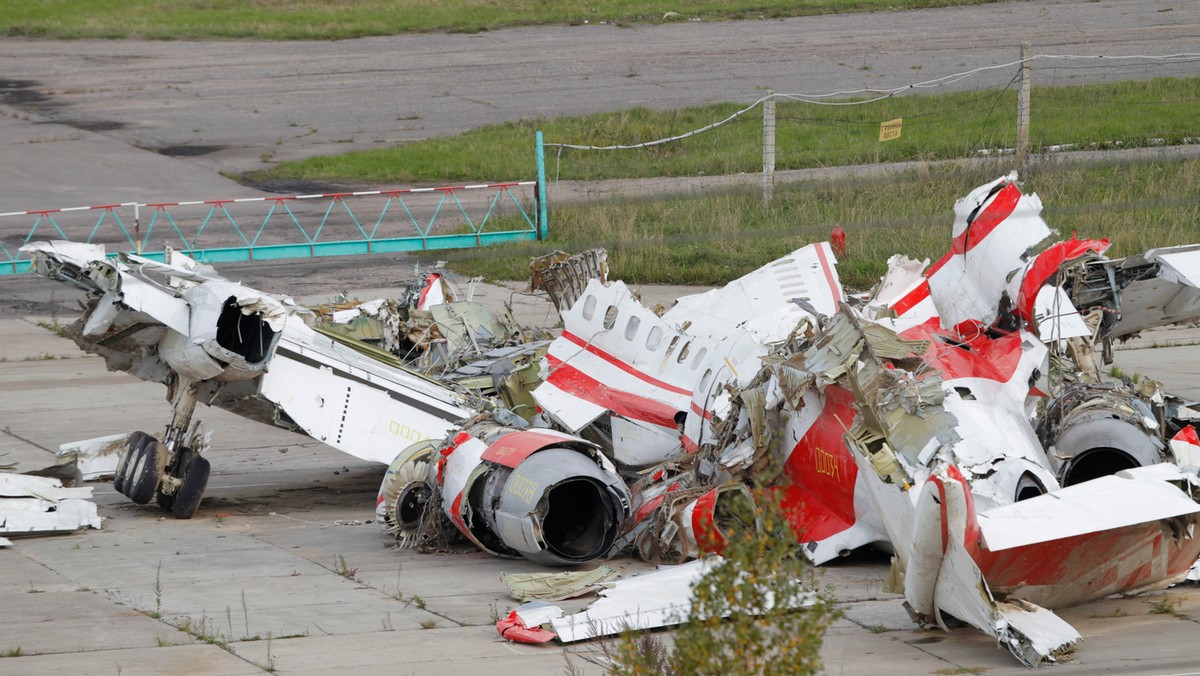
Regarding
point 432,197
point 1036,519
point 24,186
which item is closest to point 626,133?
point 432,197

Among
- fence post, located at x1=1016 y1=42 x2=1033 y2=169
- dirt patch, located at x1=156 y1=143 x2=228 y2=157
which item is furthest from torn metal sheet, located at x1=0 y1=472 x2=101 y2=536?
dirt patch, located at x1=156 y1=143 x2=228 y2=157

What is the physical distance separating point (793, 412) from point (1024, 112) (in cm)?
1948

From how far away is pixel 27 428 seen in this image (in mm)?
20828

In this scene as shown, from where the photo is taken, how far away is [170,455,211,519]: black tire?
15.8 m

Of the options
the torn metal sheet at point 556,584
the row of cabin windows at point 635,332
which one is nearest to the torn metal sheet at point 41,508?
the torn metal sheet at point 556,584

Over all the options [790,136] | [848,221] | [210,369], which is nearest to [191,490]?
[210,369]

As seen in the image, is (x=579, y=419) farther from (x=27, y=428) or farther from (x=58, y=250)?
(x=27, y=428)

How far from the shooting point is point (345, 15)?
190 feet

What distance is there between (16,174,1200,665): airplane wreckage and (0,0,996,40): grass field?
38.9 m

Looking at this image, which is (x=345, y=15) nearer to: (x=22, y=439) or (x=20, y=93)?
(x=20, y=93)

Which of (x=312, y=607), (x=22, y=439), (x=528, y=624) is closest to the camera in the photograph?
(x=528, y=624)

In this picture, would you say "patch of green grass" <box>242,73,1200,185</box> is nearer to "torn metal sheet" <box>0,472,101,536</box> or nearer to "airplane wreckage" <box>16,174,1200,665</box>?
"airplane wreckage" <box>16,174,1200,665</box>

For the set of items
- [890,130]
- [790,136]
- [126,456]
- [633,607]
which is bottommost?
[633,607]

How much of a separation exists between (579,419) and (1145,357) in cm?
1152
